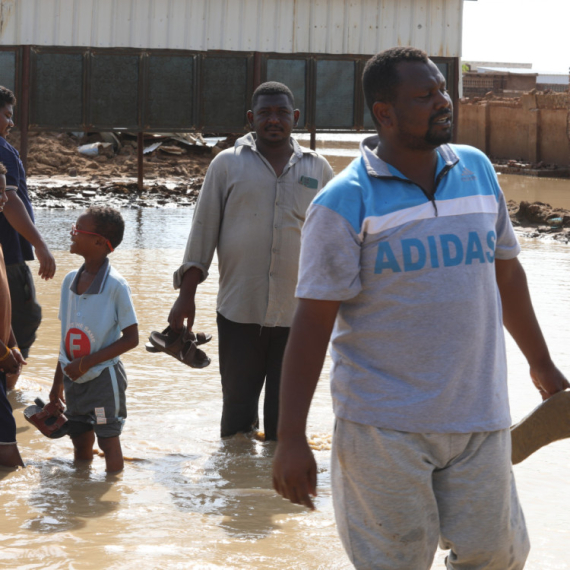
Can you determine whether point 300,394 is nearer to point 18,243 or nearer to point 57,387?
point 57,387

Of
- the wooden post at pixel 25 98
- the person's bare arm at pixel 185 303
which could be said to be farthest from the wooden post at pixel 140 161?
the person's bare arm at pixel 185 303

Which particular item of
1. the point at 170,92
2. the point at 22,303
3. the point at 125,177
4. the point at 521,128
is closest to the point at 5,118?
the point at 22,303

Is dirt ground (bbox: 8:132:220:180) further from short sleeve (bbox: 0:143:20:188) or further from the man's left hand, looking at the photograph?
the man's left hand

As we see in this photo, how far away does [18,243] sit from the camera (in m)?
5.78

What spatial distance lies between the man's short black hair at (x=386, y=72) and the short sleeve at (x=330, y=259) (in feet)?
1.30

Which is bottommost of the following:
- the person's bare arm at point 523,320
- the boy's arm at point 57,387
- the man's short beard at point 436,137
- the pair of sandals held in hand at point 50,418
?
the pair of sandals held in hand at point 50,418

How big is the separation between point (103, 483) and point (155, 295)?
480 cm

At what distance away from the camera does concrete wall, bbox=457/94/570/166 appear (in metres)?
27.6

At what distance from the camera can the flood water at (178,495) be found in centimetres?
350

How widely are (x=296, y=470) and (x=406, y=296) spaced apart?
531 mm

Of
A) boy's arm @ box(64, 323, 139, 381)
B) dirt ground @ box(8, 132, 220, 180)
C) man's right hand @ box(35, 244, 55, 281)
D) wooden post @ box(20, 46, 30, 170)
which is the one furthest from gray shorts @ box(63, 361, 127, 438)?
dirt ground @ box(8, 132, 220, 180)

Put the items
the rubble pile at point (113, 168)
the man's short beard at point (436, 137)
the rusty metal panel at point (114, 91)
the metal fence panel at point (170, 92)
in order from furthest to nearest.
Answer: the rubble pile at point (113, 168), the metal fence panel at point (170, 92), the rusty metal panel at point (114, 91), the man's short beard at point (436, 137)

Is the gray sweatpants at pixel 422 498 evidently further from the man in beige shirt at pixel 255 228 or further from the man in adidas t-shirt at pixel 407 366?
the man in beige shirt at pixel 255 228

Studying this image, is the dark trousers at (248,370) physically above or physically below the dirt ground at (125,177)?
below
